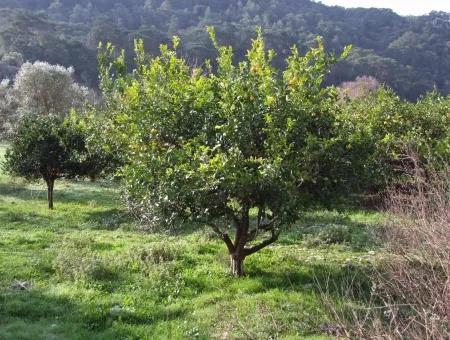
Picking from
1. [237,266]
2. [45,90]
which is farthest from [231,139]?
[45,90]

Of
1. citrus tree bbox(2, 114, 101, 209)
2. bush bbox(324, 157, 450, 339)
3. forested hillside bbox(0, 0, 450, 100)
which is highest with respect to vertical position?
forested hillside bbox(0, 0, 450, 100)

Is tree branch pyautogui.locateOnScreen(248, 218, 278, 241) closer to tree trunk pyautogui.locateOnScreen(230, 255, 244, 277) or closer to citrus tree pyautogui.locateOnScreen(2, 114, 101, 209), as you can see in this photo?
tree trunk pyautogui.locateOnScreen(230, 255, 244, 277)

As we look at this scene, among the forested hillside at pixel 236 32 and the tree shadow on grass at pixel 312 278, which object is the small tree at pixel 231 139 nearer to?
the tree shadow on grass at pixel 312 278

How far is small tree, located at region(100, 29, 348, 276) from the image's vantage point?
945 cm

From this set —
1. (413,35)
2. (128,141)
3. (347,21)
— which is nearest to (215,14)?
(347,21)

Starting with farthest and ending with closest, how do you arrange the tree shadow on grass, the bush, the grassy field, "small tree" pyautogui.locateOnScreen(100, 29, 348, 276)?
the tree shadow on grass, "small tree" pyautogui.locateOnScreen(100, 29, 348, 276), the grassy field, the bush

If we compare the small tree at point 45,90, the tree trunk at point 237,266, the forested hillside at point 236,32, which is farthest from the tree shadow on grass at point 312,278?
the forested hillside at point 236,32

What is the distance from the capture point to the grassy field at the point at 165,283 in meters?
8.59

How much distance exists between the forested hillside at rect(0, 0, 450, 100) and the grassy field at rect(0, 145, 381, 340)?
44.4 metres

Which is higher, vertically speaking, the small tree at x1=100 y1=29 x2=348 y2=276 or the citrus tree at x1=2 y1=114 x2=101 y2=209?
the small tree at x1=100 y1=29 x2=348 y2=276

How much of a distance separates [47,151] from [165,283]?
13.7 m

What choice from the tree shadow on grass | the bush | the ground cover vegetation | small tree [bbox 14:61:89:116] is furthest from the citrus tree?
small tree [bbox 14:61:89:116]

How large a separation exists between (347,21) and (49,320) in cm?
12443

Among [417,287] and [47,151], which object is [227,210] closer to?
[417,287]
